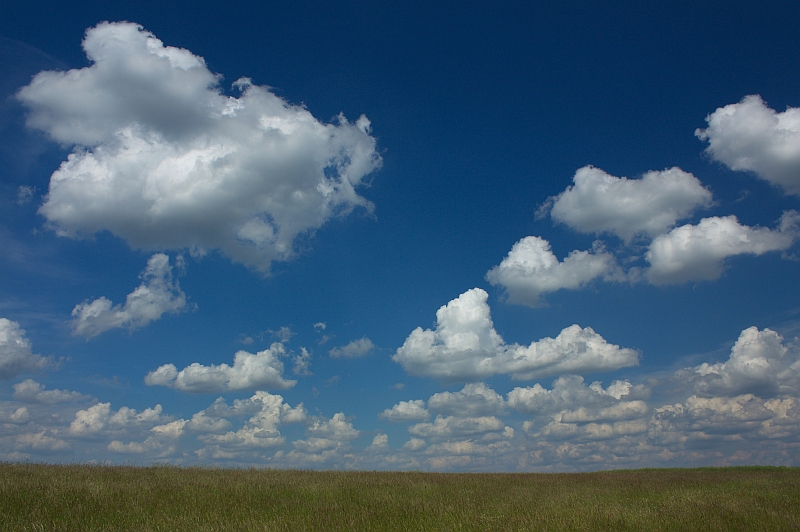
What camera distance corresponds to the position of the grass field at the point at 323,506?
11547 millimetres

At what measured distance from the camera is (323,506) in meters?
14.0

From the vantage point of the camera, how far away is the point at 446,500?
16.0 m

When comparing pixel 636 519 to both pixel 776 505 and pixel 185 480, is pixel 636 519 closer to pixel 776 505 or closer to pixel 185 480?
pixel 776 505

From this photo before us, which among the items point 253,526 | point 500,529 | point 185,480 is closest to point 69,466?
point 185,480

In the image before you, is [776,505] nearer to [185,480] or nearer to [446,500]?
[446,500]

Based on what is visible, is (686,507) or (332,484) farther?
(332,484)

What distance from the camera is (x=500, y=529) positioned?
11055 millimetres

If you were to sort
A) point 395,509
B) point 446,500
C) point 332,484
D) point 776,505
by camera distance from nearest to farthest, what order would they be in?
point 395,509 < point 776,505 < point 446,500 < point 332,484

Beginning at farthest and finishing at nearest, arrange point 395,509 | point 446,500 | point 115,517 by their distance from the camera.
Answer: point 446,500
point 395,509
point 115,517

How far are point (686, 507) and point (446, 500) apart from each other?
23.8 feet

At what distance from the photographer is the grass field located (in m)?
11.5

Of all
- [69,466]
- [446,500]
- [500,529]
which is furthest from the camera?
[69,466]

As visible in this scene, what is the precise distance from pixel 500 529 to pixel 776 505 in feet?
33.9

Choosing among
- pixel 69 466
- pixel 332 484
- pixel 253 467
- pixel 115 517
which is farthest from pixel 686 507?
pixel 69 466
